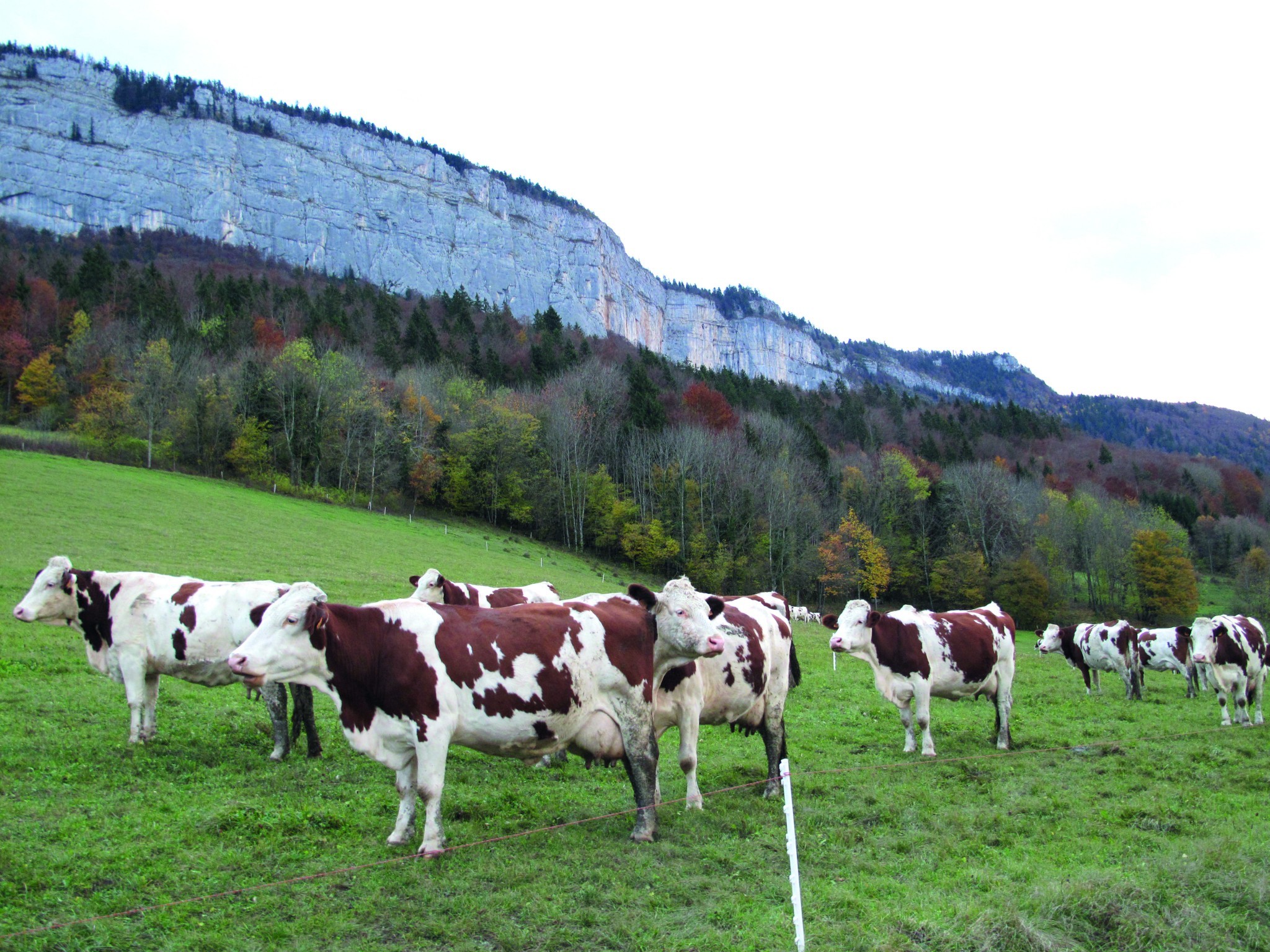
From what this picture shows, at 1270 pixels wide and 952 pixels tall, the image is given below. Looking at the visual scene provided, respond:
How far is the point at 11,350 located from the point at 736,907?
8203 cm

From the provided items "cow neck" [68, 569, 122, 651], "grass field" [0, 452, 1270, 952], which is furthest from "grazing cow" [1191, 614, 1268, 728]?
"cow neck" [68, 569, 122, 651]

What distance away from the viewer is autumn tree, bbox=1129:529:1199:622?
212ft

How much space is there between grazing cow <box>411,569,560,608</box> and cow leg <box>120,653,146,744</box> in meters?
3.53

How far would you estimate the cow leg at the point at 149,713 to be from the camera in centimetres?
979

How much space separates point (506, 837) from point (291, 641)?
256cm

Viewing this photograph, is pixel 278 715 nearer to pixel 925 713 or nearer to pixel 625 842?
pixel 625 842

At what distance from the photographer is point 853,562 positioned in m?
63.2

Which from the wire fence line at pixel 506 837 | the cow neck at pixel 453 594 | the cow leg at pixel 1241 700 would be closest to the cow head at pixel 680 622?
the wire fence line at pixel 506 837

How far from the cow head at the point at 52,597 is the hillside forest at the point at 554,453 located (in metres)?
45.1

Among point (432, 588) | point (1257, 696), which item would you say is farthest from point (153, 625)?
point (1257, 696)

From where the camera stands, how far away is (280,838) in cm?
670

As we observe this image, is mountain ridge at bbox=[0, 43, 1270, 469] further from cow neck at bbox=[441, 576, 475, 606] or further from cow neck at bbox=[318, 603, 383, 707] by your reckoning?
cow neck at bbox=[318, 603, 383, 707]

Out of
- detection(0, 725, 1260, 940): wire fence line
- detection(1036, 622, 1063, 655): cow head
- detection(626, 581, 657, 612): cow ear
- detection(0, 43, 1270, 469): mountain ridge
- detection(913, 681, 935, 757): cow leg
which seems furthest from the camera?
detection(0, 43, 1270, 469): mountain ridge

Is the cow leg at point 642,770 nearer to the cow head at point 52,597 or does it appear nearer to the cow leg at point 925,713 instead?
the cow leg at point 925,713
